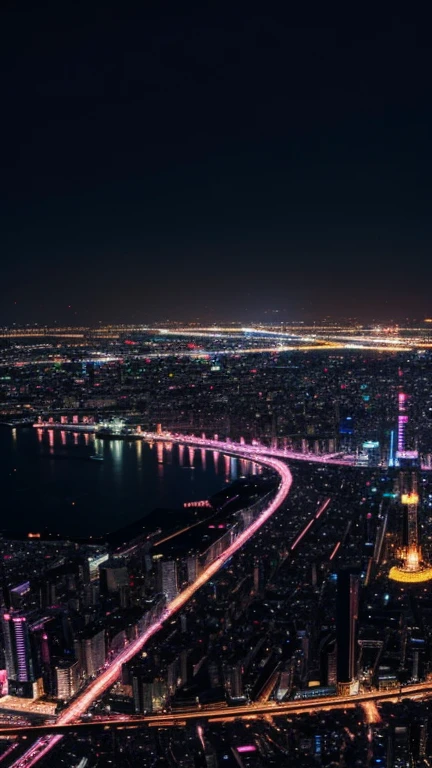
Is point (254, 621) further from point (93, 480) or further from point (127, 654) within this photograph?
point (93, 480)

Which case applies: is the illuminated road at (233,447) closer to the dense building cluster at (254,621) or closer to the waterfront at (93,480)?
the dense building cluster at (254,621)

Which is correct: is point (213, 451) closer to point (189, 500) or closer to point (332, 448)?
point (332, 448)

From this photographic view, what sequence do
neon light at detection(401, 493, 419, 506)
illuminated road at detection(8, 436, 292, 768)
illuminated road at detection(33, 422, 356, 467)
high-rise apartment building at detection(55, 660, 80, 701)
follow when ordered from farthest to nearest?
illuminated road at detection(33, 422, 356, 467) → neon light at detection(401, 493, 419, 506) → high-rise apartment building at detection(55, 660, 80, 701) → illuminated road at detection(8, 436, 292, 768)

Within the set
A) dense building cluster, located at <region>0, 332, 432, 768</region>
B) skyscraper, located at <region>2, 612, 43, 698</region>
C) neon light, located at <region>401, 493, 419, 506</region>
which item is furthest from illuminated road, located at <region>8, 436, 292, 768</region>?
neon light, located at <region>401, 493, 419, 506</region>

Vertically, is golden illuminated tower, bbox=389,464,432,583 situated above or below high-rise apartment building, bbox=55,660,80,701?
above

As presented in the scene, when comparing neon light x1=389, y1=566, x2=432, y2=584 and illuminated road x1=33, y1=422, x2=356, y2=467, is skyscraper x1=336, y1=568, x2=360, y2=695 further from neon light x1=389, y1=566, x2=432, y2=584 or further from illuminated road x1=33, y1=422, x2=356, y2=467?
illuminated road x1=33, y1=422, x2=356, y2=467

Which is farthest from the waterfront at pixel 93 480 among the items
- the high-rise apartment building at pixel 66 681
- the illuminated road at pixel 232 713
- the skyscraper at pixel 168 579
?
the illuminated road at pixel 232 713
